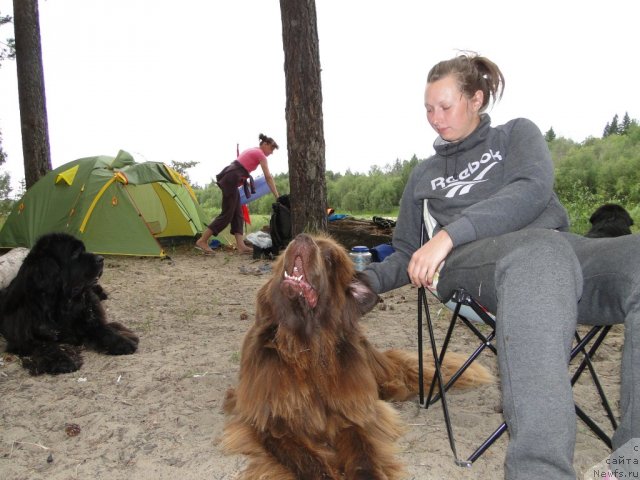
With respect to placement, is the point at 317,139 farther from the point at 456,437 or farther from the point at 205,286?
the point at 456,437

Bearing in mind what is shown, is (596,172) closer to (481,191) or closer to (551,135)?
(551,135)

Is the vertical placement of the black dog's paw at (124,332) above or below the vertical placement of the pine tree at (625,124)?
below

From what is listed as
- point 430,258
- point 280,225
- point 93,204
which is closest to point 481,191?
point 430,258

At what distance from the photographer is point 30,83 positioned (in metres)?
7.77

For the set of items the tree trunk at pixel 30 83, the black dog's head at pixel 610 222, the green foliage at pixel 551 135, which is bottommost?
the black dog's head at pixel 610 222

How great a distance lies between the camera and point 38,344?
3.32m

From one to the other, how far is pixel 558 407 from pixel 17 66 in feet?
29.0

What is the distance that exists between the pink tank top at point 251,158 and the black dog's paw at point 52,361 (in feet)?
15.9

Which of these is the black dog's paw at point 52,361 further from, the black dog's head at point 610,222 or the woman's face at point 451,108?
the black dog's head at point 610,222

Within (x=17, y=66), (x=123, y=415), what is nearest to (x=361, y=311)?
(x=123, y=415)

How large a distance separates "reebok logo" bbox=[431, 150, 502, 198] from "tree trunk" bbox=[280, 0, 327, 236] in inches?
107

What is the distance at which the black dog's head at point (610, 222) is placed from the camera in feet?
11.3

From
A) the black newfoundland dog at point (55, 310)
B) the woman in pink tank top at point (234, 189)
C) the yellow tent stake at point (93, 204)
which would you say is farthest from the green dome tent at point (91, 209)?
the black newfoundland dog at point (55, 310)

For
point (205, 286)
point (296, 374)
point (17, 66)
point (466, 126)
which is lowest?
point (205, 286)
